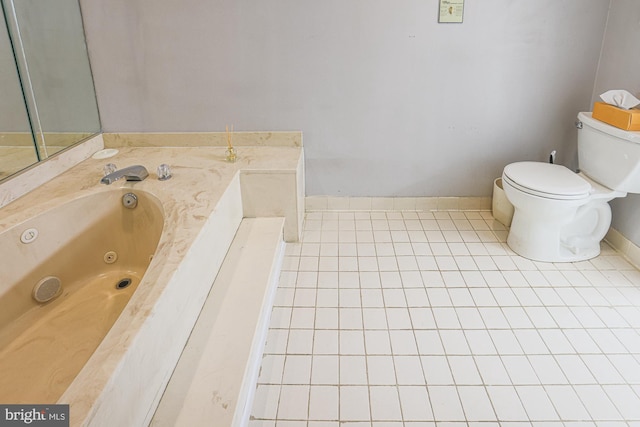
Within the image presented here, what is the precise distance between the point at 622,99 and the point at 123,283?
8.45 ft

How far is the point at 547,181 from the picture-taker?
7.37 feet

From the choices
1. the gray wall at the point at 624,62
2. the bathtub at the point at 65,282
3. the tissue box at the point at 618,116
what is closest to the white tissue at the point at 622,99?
the tissue box at the point at 618,116

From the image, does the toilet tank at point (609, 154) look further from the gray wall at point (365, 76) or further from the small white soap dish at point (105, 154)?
the small white soap dish at point (105, 154)

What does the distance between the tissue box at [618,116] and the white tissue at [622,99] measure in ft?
0.08

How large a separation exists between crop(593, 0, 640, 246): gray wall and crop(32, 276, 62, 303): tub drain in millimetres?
2827

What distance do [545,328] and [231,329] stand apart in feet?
4.29

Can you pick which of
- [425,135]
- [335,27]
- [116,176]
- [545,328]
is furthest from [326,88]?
[545,328]

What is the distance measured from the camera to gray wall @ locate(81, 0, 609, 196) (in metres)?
2.48

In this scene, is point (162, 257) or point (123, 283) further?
point (123, 283)

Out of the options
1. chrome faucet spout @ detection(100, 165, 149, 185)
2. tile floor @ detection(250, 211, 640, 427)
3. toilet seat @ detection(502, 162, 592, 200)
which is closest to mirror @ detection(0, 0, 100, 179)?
chrome faucet spout @ detection(100, 165, 149, 185)

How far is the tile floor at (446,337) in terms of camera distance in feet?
4.87

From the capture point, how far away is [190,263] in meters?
1.55

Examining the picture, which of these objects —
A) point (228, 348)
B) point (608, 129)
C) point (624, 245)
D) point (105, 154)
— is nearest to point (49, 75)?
point (105, 154)

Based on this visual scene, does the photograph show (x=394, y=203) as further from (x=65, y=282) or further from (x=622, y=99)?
(x=65, y=282)
